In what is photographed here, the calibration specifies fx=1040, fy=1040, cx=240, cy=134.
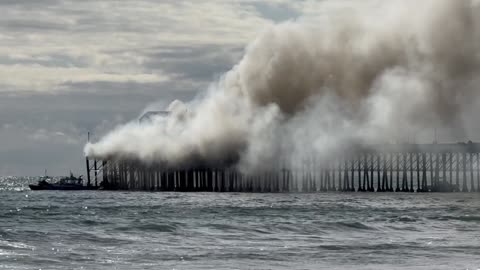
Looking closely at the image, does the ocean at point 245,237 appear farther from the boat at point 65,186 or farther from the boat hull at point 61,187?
the boat at point 65,186

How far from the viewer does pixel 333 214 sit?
60.4 m

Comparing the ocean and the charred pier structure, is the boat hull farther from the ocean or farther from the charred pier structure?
the ocean

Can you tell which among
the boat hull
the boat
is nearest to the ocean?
the boat hull

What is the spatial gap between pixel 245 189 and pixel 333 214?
148 ft

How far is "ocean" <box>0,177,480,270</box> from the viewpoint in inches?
1414

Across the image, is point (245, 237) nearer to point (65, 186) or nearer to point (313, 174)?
point (313, 174)

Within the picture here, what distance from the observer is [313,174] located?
106m

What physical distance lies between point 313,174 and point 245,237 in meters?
60.0

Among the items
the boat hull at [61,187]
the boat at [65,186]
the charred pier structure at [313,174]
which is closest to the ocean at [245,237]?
the charred pier structure at [313,174]

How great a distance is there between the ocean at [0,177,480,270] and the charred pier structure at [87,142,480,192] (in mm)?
26619

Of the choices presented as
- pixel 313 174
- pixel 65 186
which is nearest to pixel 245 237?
pixel 313 174

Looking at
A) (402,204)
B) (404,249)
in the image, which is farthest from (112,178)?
(404,249)

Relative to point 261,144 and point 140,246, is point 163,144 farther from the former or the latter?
point 140,246

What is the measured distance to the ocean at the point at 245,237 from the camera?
35.9 metres
